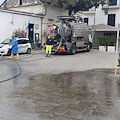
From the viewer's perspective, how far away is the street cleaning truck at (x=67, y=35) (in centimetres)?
1912

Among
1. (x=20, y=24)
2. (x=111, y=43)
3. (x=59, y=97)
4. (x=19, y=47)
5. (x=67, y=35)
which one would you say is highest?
(x=20, y=24)

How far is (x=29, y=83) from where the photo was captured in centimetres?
819

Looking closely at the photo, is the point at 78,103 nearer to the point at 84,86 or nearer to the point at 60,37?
the point at 84,86

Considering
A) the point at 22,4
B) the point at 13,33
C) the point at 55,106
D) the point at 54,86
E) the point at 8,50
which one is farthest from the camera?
the point at 22,4

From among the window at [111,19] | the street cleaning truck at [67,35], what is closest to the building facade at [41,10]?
the street cleaning truck at [67,35]

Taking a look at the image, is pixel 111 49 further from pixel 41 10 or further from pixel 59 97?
pixel 59 97

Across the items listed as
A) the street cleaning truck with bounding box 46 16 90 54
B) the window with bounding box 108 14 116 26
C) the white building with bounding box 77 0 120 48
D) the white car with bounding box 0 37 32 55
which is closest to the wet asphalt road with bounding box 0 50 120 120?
the white car with bounding box 0 37 32 55

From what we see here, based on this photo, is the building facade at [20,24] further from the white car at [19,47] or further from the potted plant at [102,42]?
the potted plant at [102,42]

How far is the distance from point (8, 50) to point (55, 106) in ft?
39.9

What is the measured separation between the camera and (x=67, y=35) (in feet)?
65.1

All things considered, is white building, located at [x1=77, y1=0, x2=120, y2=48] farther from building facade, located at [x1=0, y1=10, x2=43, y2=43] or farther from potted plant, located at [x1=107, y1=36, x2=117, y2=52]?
building facade, located at [x1=0, y1=10, x2=43, y2=43]

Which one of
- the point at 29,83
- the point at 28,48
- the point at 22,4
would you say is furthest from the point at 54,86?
the point at 22,4

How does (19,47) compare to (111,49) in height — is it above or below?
above

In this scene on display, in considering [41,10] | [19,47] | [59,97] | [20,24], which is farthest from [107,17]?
[59,97]
